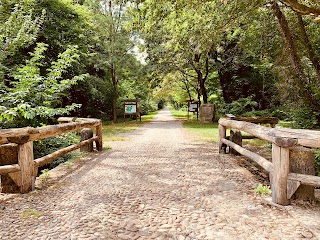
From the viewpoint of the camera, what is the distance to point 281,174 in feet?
11.3

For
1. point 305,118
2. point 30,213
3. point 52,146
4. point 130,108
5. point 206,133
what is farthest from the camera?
point 130,108

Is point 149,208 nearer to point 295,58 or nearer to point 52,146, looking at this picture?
point 52,146

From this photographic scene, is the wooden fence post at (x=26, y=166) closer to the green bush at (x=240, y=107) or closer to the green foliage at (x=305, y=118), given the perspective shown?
the green foliage at (x=305, y=118)

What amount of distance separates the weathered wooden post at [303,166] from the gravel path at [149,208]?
0.44m

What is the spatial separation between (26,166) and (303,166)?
3969 mm

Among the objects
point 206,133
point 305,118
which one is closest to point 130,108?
point 206,133

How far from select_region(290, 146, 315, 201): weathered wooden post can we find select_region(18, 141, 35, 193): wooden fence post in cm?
382

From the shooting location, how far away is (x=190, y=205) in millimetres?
3520

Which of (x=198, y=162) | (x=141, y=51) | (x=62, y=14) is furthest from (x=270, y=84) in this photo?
(x=198, y=162)

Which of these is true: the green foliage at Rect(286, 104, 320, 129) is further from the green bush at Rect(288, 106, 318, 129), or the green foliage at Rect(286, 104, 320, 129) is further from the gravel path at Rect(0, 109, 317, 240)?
the gravel path at Rect(0, 109, 317, 240)

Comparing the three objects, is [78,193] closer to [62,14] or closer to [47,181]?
[47,181]

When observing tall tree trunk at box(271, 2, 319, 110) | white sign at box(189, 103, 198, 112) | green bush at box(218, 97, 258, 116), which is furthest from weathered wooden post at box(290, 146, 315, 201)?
white sign at box(189, 103, 198, 112)

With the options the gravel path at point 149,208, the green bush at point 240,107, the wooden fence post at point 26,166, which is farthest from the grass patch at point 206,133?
the wooden fence post at point 26,166

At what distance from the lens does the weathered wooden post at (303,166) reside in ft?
11.2
